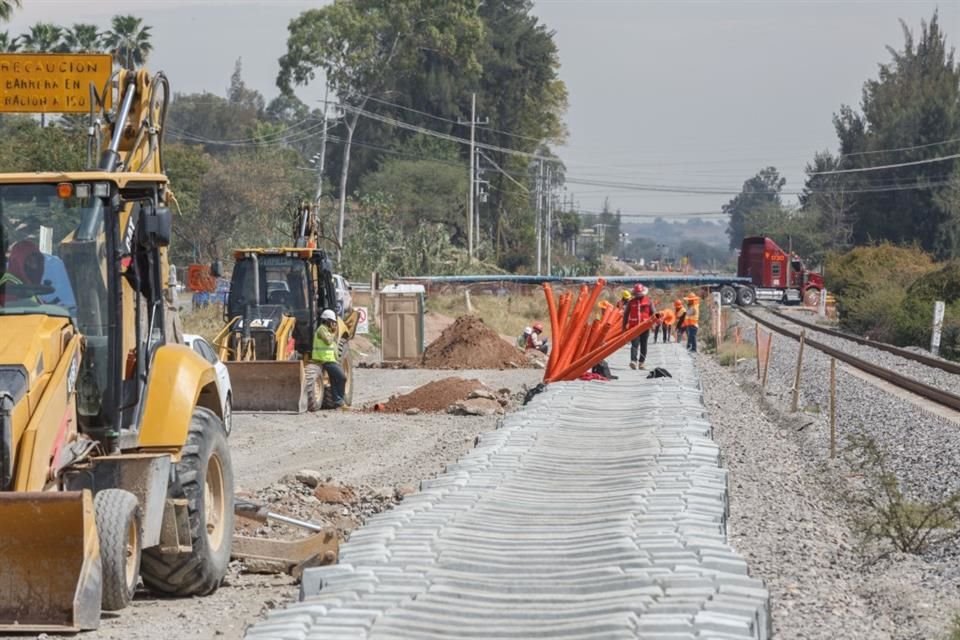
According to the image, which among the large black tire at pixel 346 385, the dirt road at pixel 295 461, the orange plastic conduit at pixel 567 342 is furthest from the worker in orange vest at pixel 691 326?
the orange plastic conduit at pixel 567 342

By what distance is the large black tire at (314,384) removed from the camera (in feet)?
77.5

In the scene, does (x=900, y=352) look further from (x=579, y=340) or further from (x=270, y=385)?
(x=270, y=385)

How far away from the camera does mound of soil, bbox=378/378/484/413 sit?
25.4 meters

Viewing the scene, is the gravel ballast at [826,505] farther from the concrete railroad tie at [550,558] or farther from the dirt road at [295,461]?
the dirt road at [295,461]

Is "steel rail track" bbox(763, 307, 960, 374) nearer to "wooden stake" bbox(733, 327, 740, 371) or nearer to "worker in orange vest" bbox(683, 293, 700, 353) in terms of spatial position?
"wooden stake" bbox(733, 327, 740, 371)

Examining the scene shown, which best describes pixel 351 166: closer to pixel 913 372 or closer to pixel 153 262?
pixel 913 372

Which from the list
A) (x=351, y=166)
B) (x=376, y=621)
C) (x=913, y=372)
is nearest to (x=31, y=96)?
(x=376, y=621)

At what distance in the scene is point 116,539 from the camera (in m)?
8.27

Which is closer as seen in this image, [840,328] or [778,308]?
[840,328]

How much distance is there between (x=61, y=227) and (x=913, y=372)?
26.9 metres

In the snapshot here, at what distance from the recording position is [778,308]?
80500mm

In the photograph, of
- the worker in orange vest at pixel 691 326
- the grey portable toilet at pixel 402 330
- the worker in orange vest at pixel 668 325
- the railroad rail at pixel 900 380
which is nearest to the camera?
the railroad rail at pixel 900 380

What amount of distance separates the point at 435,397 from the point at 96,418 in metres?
16.9

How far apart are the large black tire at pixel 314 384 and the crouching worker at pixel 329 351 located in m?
0.17
